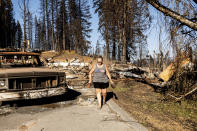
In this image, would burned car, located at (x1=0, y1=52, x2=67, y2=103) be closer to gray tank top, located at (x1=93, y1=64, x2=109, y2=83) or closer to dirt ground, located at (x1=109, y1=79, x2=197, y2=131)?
gray tank top, located at (x1=93, y1=64, x2=109, y2=83)

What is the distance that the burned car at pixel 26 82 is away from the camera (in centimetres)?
429

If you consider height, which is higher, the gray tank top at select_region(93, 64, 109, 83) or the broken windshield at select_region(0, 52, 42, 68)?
the broken windshield at select_region(0, 52, 42, 68)

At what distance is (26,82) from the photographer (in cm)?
464

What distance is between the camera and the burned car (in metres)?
4.29

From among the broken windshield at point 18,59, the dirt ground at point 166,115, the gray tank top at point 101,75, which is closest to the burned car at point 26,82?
the broken windshield at point 18,59

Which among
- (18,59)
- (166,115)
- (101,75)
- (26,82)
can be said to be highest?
(18,59)

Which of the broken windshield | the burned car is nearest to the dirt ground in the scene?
the burned car

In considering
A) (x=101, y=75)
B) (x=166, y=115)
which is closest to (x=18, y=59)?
(x=101, y=75)

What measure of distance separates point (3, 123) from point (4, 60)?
Answer: 308cm

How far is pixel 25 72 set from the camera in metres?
4.59

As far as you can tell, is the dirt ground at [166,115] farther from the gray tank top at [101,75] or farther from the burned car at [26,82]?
the burned car at [26,82]

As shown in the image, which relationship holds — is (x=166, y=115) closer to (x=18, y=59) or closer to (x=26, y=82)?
(x=26, y=82)

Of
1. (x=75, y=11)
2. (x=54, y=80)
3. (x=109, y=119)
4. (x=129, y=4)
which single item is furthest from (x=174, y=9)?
(x=75, y=11)

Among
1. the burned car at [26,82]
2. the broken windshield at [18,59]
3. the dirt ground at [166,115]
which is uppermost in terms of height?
the broken windshield at [18,59]
